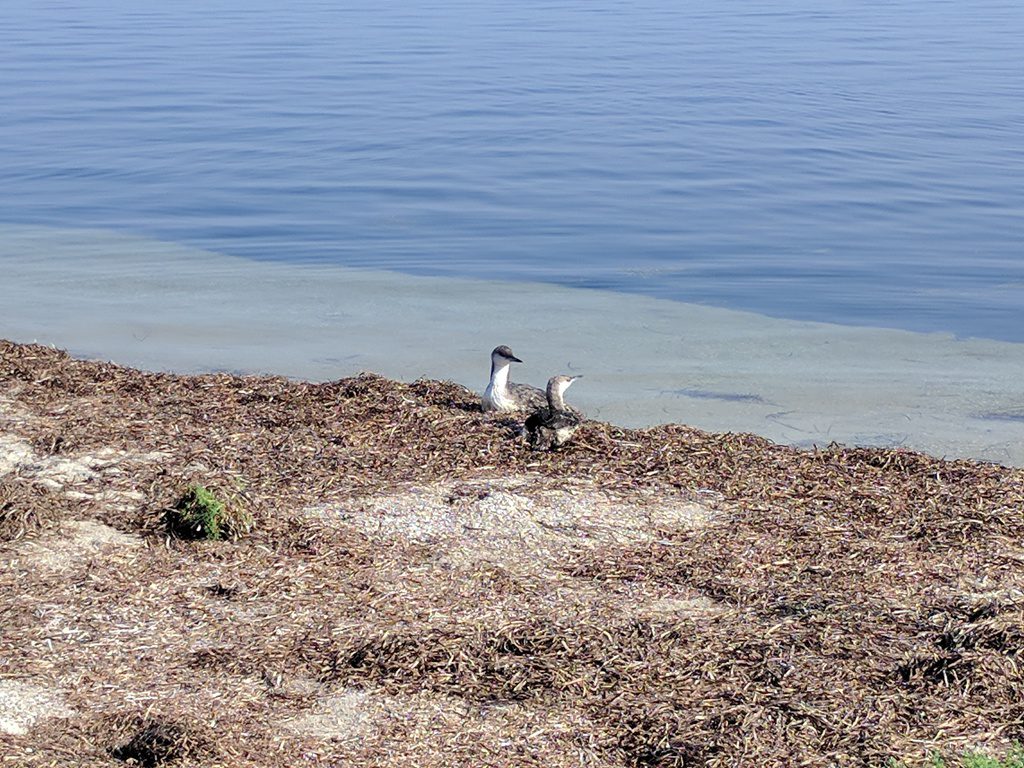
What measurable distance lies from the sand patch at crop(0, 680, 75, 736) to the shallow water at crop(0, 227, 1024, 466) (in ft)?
19.5

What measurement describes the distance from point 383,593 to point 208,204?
14.5 m

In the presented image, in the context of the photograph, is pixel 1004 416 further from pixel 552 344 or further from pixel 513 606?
pixel 513 606

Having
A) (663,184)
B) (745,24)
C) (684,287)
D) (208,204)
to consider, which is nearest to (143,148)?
(208,204)

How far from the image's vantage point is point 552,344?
41.9ft

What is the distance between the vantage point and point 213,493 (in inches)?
266

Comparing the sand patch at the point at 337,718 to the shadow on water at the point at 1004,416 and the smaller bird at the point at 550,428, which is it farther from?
the shadow on water at the point at 1004,416

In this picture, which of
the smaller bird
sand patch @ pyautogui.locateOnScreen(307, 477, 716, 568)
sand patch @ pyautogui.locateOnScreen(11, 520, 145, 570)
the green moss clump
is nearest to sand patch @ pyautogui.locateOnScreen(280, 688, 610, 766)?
sand patch @ pyautogui.locateOnScreen(307, 477, 716, 568)

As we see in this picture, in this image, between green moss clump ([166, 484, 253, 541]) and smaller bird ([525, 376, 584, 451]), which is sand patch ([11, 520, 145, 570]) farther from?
smaller bird ([525, 376, 584, 451])

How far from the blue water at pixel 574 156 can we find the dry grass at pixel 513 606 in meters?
6.94

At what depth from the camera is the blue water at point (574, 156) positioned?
53.5 ft

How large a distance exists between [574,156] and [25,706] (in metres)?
19.1

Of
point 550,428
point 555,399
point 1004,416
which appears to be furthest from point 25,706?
point 1004,416

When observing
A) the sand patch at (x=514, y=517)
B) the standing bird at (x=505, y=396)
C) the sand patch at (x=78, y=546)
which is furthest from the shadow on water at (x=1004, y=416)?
the sand patch at (x=78, y=546)

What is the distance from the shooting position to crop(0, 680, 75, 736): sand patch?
190 inches
